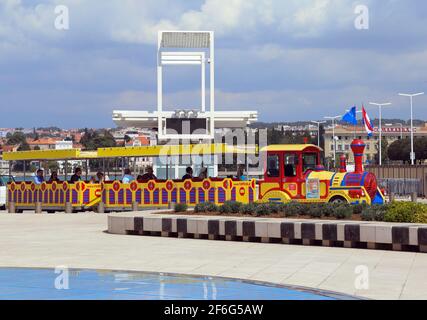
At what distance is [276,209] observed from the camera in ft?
67.3

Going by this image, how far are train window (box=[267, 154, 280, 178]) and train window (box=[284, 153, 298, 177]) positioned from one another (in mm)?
297

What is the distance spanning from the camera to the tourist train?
88.3 feet

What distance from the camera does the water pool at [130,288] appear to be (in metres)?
11.0

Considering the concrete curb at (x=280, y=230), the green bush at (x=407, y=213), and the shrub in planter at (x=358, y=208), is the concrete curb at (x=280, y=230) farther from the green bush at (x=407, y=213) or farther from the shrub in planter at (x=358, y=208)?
the shrub in planter at (x=358, y=208)

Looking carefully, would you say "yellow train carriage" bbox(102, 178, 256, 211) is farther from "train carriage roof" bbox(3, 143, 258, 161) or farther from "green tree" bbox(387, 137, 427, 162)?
"green tree" bbox(387, 137, 427, 162)

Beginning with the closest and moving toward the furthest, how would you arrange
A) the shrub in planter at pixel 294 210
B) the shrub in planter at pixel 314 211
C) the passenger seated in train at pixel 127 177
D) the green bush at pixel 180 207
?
the shrub in planter at pixel 314 211 < the shrub in planter at pixel 294 210 < the green bush at pixel 180 207 < the passenger seated in train at pixel 127 177

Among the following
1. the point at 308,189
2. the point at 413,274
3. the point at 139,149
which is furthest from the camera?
the point at 139,149

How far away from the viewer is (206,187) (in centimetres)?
3056

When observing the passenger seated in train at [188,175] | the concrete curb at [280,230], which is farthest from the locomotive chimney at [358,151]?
the concrete curb at [280,230]

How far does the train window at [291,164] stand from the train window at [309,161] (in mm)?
301
